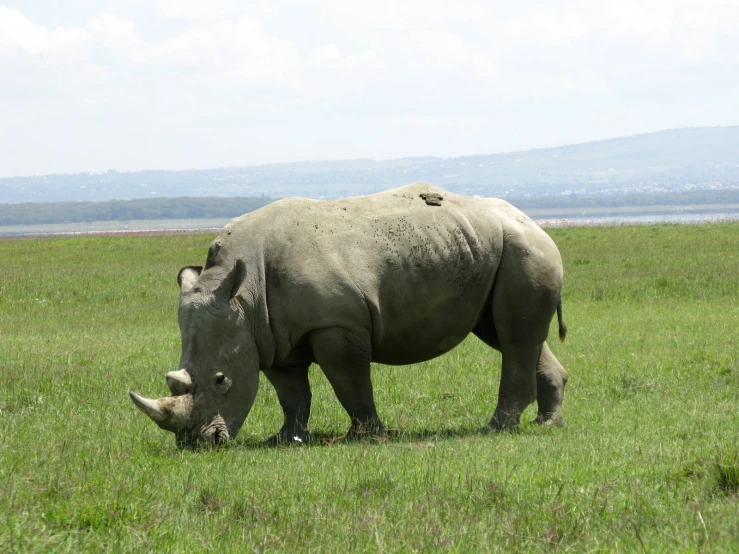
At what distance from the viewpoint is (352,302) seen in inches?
387

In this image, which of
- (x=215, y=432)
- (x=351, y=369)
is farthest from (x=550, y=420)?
(x=215, y=432)

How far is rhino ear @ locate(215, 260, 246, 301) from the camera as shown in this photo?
966 cm

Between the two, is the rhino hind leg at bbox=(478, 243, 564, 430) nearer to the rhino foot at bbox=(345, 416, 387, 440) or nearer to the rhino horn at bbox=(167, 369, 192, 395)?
the rhino foot at bbox=(345, 416, 387, 440)

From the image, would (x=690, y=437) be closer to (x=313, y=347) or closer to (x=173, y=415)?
(x=313, y=347)

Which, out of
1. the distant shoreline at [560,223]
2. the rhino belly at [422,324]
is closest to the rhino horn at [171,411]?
the rhino belly at [422,324]

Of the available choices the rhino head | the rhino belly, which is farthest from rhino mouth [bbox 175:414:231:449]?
the rhino belly

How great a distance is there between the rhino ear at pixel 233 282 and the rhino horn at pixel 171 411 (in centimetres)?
91

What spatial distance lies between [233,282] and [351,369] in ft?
4.19

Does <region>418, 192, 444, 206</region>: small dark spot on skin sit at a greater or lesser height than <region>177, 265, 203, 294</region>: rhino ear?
greater

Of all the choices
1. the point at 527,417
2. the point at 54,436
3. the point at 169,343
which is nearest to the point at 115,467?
the point at 54,436

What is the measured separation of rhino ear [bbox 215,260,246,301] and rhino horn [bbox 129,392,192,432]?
35.8 inches

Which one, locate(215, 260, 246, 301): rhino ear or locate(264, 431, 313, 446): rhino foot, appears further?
locate(264, 431, 313, 446): rhino foot

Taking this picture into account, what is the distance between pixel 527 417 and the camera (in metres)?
11.8

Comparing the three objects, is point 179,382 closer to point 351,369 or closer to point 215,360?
point 215,360
